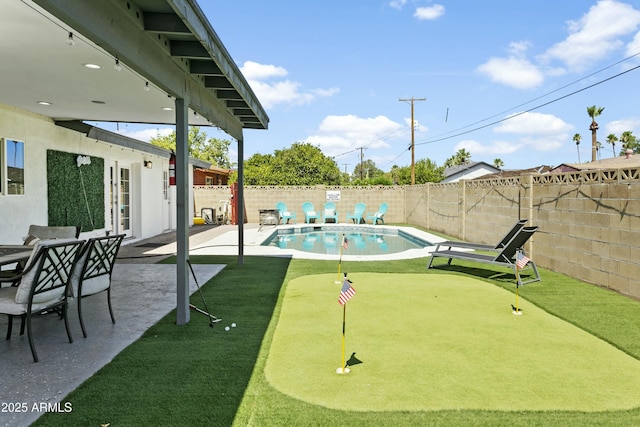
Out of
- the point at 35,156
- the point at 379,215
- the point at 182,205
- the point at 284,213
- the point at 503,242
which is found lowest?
the point at 503,242

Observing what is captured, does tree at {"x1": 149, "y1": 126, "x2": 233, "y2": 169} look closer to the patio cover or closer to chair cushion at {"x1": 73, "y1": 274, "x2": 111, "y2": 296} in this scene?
the patio cover

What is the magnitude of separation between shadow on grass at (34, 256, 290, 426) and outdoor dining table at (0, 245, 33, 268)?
1.34 m

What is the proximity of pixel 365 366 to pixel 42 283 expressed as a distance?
9.05 feet

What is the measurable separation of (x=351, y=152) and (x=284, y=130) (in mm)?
9690

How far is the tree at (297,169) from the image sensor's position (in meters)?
36.8

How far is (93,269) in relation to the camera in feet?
14.2

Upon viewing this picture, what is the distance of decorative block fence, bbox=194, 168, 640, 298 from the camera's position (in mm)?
5785

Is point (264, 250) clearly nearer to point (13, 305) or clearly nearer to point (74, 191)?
point (74, 191)

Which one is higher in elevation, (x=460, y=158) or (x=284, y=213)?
(x=460, y=158)

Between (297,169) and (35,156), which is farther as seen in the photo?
(297,169)

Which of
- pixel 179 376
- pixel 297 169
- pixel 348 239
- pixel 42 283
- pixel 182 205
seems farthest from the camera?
pixel 297 169

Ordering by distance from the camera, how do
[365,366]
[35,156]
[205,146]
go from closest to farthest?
1. [365,366]
2. [35,156]
3. [205,146]

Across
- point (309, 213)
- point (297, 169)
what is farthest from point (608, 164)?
point (297, 169)

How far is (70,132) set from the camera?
28.7 feet
